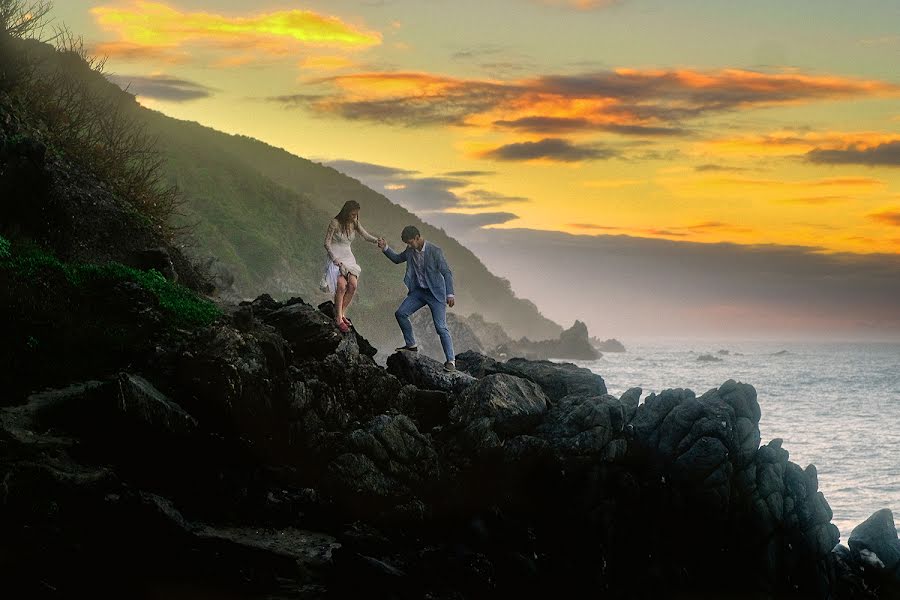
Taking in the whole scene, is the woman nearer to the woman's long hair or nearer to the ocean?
the woman's long hair

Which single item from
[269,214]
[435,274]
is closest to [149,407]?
[435,274]

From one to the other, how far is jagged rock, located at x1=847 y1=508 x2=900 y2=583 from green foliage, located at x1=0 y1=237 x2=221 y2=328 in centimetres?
1289

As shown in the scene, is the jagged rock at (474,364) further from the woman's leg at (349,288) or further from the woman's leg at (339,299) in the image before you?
the woman's leg at (339,299)

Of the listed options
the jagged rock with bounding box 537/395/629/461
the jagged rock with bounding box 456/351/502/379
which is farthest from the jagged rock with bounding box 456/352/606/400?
the jagged rock with bounding box 537/395/629/461

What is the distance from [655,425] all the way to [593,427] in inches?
46.6

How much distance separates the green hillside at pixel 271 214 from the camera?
97688 mm

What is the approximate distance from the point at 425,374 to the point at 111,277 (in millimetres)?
6350

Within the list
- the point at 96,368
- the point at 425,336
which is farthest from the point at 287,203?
the point at 96,368

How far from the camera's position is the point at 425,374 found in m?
17.6

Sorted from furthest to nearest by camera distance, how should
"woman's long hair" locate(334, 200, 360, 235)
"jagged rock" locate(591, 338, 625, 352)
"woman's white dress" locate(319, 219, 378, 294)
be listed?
"jagged rock" locate(591, 338, 625, 352) → "woman's white dress" locate(319, 219, 378, 294) → "woman's long hair" locate(334, 200, 360, 235)

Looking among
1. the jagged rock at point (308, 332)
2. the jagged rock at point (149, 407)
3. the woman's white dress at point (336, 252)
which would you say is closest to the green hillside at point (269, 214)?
the woman's white dress at point (336, 252)

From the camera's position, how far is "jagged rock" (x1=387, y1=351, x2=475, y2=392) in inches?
688

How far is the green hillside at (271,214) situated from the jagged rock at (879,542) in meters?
58.8

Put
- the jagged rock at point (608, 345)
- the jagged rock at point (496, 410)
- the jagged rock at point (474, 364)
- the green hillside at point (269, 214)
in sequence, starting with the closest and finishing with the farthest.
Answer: the jagged rock at point (496, 410)
the jagged rock at point (474, 364)
the green hillside at point (269, 214)
the jagged rock at point (608, 345)
